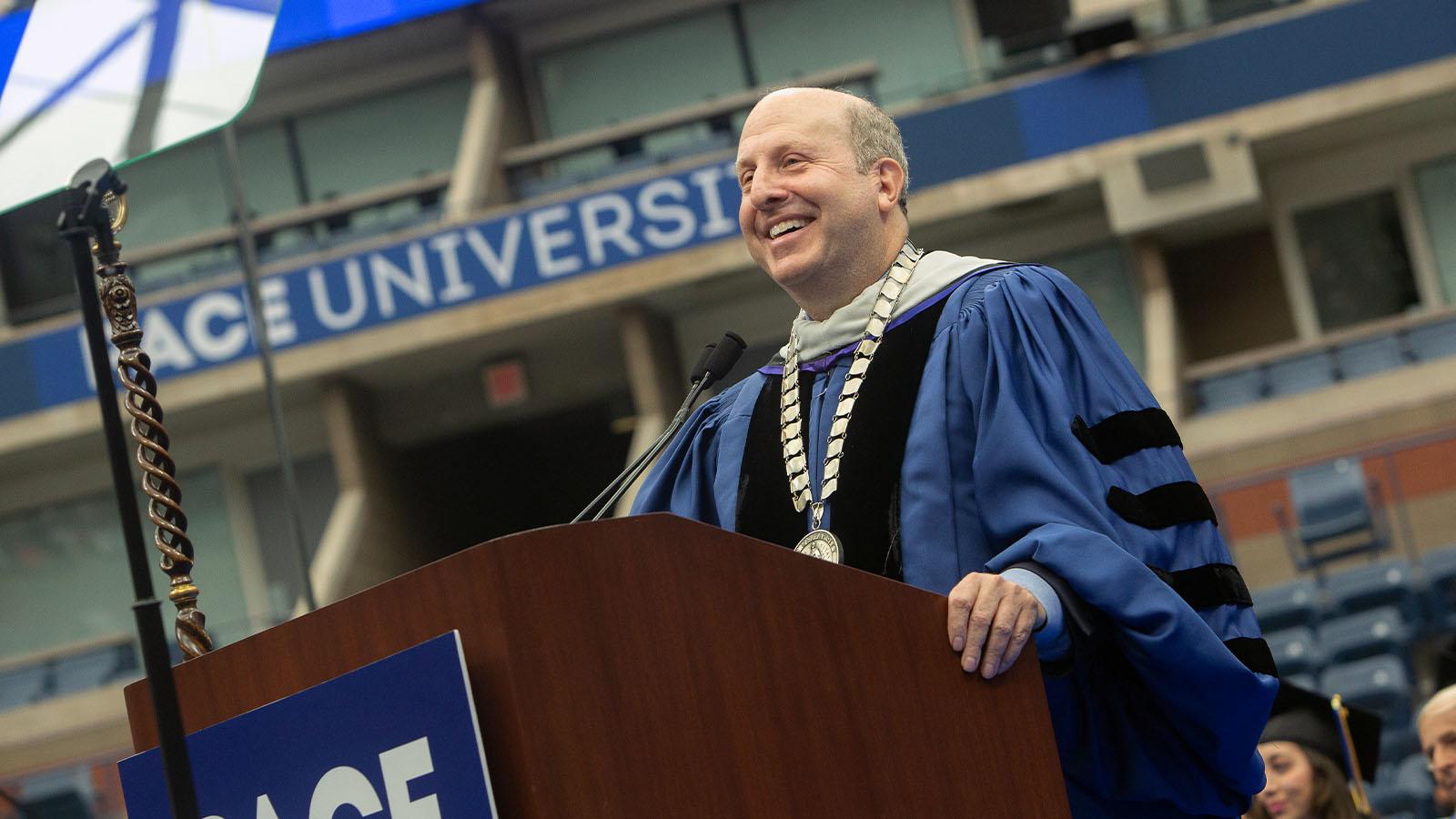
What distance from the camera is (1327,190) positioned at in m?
14.6

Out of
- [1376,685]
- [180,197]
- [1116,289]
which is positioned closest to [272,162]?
[180,197]

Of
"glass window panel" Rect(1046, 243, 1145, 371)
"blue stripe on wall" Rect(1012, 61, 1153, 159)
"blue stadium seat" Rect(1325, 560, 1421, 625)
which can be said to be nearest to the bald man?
"blue stadium seat" Rect(1325, 560, 1421, 625)

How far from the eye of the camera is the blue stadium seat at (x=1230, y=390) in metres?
13.4

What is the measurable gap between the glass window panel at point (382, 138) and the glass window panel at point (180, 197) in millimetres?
933

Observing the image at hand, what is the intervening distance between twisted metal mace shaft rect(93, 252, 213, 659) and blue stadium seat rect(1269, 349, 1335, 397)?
12.1m

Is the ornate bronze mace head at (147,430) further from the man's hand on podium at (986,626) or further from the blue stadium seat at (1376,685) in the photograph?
the blue stadium seat at (1376,685)

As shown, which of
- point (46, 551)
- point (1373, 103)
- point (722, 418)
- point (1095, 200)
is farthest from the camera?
point (46, 551)

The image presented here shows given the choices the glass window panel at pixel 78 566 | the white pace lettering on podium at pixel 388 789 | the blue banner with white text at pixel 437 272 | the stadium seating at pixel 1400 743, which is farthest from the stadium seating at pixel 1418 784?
the glass window panel at pixel 78 566

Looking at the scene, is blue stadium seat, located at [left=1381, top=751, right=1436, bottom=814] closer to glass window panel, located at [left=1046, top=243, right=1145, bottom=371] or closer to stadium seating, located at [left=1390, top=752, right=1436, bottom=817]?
stadium seating, located at [left=1390, top=752, right=1436, bottom=817]

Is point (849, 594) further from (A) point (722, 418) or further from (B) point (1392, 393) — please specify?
(B) point (1392, 393)

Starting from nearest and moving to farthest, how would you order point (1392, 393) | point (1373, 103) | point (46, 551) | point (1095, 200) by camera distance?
point (1392, 393), point (1373, 103), point (1095, 200), point (46, 551)

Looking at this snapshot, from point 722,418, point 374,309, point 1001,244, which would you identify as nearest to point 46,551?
point 374,309

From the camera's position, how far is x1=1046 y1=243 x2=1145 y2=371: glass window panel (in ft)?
48.5

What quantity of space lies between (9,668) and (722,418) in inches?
546
